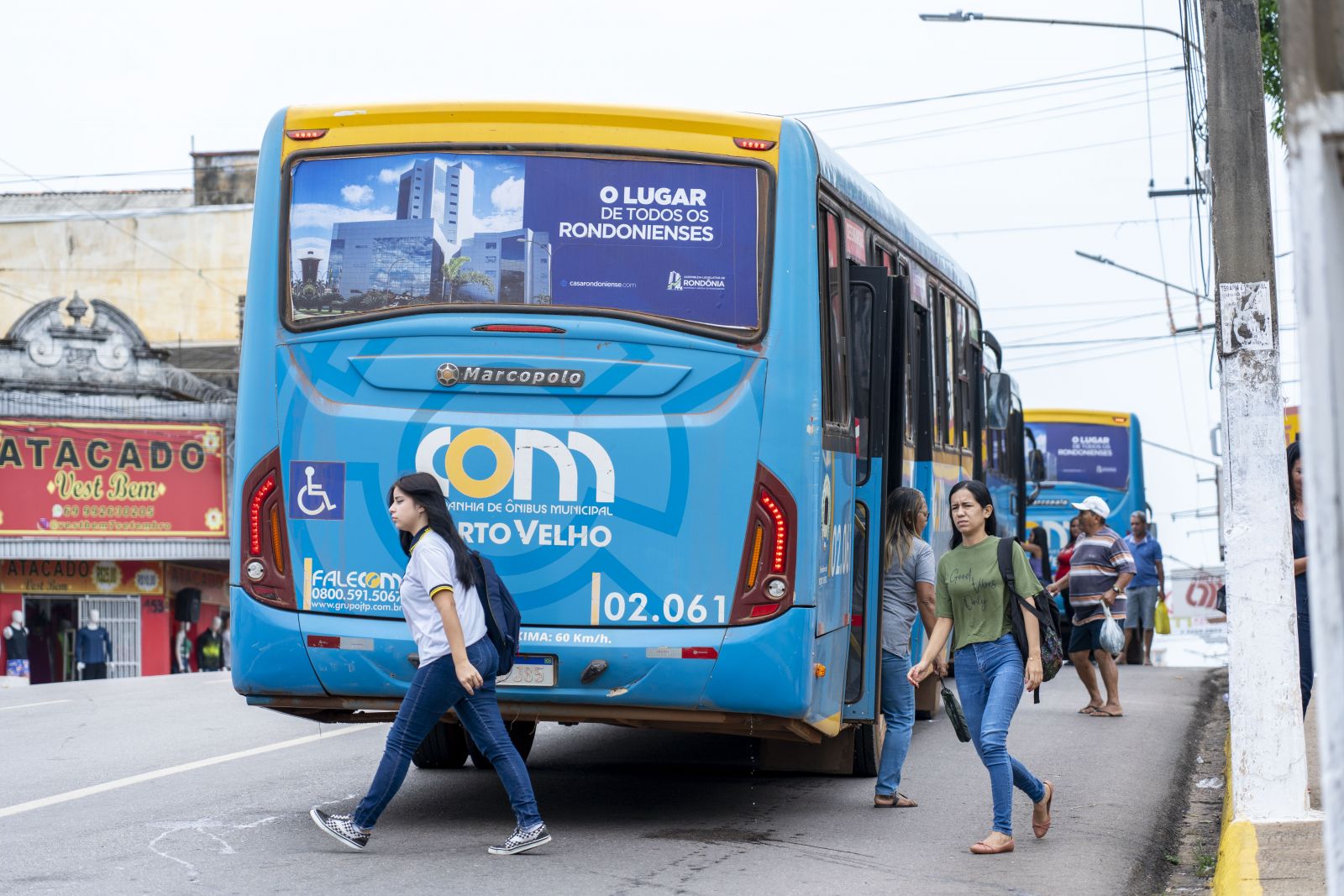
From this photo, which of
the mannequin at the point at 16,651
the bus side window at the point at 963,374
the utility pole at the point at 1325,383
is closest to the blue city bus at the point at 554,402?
the utility pole at the point at 1325,383

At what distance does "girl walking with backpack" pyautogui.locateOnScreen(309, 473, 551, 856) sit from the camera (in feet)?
24.6

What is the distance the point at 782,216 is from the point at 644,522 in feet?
5.01

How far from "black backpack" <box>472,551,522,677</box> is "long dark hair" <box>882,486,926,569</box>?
2640 millimetres

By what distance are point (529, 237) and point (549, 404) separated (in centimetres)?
79

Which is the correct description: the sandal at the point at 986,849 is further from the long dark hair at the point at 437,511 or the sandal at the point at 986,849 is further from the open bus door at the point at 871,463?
the long dark hair at the point at 437,511

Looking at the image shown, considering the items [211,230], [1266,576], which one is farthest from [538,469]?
[211,230]

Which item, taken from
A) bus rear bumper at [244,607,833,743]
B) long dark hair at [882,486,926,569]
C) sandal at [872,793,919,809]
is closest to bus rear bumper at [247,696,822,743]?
bus rear bumper at [244,607,833,743]

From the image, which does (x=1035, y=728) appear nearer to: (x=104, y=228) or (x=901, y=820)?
(x=901, y=820)

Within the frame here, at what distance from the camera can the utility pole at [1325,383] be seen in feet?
10.3

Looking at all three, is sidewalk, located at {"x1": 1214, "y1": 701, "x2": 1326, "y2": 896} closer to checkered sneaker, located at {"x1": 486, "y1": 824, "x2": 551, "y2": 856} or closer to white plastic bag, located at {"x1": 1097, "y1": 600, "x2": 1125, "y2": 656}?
checkered sneaker, located at {"x1": 486, "y1": 824, "x2": 551, "y2": 856}

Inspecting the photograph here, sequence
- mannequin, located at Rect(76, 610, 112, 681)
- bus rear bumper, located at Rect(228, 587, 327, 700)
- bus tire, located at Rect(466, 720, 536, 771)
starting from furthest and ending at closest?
mannequin, located at Rect(76, 610, 112, 681)
bus tire, located at Rect(466, 720, 536, 771)
bus rear bumper, located at Rect(228, 587, 327, 700)

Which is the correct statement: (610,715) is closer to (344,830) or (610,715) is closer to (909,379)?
(344,830)

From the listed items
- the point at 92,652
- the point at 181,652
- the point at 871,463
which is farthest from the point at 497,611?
the point at 181,652

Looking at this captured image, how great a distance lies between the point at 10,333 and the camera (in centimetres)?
4016
